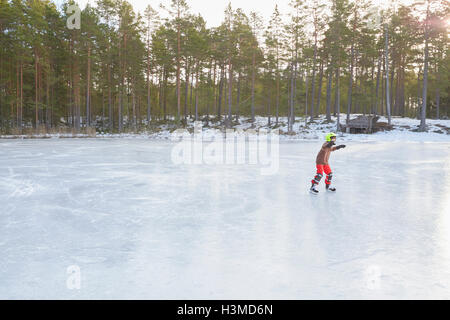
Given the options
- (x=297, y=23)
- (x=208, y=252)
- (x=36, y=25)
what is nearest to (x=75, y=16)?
(x=36, y=25)

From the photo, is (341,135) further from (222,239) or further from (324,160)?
(222,239)

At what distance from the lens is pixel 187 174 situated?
1018 cm

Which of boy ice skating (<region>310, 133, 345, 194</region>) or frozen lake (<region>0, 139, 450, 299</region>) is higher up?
boy ice skating (<region>310, 133, 345, 194</region>)

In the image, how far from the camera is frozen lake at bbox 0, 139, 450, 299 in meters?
3.12

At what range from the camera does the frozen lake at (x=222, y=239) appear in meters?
3.12

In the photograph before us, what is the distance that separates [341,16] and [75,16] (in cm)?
2895

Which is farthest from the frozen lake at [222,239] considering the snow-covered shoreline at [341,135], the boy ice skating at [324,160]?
the snow-covered shoreline at [341,135]

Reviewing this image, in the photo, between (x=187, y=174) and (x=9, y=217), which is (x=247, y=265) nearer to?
(x=9, y=217)

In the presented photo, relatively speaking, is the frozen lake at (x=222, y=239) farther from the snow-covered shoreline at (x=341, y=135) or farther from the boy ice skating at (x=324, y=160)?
the snow-covered shoreline at (x=341, y=135)

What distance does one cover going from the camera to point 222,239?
4.46 meters

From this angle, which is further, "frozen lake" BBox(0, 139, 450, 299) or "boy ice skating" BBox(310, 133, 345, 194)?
"boy ice skating" BBox(310, 133, 345, 194)

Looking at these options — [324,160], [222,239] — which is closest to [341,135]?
[324,160]

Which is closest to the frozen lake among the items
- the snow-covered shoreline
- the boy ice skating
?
the boy ice skating

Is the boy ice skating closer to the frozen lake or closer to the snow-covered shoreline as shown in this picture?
the frozen lake
